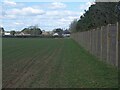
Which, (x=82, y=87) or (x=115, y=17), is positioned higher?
(x=115, y=17)

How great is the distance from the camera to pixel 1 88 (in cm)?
959

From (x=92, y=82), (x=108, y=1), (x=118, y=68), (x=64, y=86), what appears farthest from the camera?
(x=108, y=1)

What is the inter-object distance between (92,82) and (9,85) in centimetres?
260

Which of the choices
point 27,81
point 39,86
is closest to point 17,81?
point 27,81

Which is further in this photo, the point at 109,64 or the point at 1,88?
the point at 109,64

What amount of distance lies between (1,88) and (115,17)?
1959cm

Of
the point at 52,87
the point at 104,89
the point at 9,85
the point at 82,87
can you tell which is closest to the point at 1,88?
the point at 9,85

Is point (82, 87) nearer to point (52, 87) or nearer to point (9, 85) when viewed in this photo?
point (52, 87)

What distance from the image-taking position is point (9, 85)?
10.2 m

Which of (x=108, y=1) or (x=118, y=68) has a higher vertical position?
(x=108, y=1)

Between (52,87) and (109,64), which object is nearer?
(52,87)

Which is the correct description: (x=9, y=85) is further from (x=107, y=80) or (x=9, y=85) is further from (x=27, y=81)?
(x=107, y=80)

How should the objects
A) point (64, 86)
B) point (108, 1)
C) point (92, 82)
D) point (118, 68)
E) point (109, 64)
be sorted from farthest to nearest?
point (108, 1), point (109, 64), point (118, 68), point (92, 82), point (64, 86)

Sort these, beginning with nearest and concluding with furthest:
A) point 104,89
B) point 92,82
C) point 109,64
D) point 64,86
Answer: point 104,89
point 64,86
point 92,82
point 109,64
